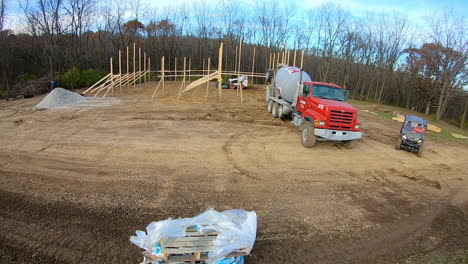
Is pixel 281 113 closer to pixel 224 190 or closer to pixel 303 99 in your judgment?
pixel 303 99

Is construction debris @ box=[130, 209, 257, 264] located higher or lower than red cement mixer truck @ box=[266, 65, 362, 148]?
lower

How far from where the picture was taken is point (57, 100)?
1603 centimetres

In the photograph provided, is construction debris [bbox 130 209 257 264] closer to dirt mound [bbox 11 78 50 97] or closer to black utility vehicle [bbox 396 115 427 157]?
black utility vehicle [bbox 396 115 427 157]

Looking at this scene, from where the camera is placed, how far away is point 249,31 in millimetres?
44125

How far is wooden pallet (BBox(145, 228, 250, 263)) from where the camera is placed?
3420mm

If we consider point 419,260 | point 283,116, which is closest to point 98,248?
point 419,260

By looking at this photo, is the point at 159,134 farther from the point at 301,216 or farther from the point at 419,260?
the point at 419,260

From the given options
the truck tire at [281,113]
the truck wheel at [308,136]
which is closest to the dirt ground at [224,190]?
the truck wheel at [308,136]

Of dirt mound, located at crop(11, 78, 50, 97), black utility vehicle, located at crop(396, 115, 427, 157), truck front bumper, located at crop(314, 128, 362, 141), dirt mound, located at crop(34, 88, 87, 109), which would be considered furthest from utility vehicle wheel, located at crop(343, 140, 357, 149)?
dirt mound, located at crop(11, 78, 50, 97)

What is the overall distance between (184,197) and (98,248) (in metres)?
2.06

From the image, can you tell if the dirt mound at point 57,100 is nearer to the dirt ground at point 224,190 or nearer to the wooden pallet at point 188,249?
the dirt ground at point 224,190

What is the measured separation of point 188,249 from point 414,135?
10.4 metres

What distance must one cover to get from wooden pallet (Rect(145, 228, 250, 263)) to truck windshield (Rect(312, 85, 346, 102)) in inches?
335

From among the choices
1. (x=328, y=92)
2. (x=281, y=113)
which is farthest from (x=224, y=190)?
(x=281, y=113)
